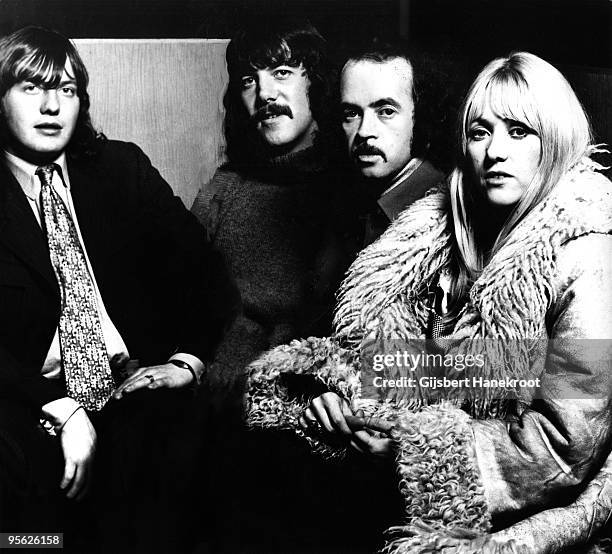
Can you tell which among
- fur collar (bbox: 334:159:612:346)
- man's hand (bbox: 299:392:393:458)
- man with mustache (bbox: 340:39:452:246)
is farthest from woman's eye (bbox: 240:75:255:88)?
man's hand (bbox: 299:392:393:458)

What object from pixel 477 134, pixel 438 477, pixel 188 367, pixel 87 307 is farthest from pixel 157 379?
pixel 477 134

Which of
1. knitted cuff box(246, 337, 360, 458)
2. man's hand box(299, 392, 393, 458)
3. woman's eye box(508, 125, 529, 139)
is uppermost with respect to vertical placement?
woman's eye box(508, 125, 529, 139)

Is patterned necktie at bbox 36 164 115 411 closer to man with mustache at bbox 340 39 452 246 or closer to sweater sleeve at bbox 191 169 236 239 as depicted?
sweater sleeve at bbox 191 169 236 239

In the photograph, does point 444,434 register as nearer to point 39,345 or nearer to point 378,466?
point 378,466

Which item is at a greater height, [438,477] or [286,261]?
[286,261]

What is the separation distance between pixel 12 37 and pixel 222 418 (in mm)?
1020

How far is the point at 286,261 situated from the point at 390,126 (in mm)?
393

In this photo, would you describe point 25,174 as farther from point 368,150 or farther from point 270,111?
point 368,150

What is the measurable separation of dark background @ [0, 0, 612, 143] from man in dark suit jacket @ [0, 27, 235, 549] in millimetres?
88

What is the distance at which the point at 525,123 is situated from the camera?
1.77 metres

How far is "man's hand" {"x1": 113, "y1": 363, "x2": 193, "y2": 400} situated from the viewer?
1.90 metres

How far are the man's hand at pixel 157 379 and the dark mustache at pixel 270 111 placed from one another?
24.2 inches

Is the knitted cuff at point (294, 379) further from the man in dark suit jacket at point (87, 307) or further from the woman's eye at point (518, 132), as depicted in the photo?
the woman's eye at point (518, 132)

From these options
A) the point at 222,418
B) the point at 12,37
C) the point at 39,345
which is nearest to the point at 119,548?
the point at 222,418
